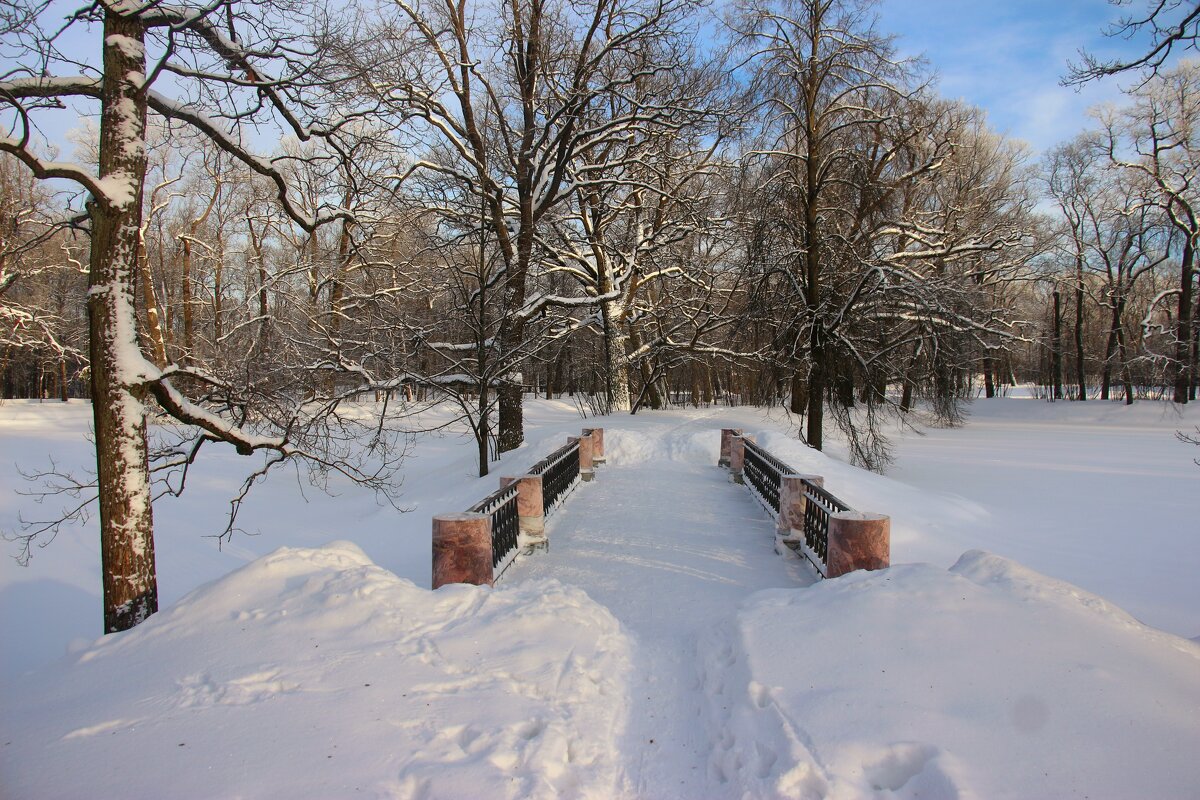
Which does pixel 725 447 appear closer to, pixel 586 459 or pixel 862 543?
pixel 586 459

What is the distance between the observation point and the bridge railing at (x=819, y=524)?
6438 mm

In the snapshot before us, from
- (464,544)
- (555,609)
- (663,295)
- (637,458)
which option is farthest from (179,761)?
(663,295)

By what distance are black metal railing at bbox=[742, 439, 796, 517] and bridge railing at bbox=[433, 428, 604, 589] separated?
341 cm

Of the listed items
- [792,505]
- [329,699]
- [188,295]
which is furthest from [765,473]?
[188,295]

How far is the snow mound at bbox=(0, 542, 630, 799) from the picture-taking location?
10.5 ft

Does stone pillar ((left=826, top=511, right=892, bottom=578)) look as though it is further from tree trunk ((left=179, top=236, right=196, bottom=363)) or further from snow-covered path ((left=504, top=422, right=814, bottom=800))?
tree trunk ((left=179, top=236, right=196, bottom=363))

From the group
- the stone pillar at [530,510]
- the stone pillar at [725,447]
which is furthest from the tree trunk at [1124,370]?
the stone pillar at [530,510]

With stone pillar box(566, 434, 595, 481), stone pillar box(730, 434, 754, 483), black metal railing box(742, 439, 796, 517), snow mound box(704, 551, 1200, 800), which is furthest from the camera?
stone pillar box(566, 434, 595, 481)

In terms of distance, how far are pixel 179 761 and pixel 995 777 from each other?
13.0 ft

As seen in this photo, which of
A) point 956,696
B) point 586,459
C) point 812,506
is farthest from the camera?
point 586,459

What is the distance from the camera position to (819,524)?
7523 millimetres

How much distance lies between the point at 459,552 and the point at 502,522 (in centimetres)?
131

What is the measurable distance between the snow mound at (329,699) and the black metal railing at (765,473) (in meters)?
5.01

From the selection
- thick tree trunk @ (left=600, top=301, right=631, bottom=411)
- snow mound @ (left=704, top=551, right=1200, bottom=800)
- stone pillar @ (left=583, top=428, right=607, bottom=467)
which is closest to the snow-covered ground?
snow mound @ (left=704, top=551, right=1200, bottom=800)
